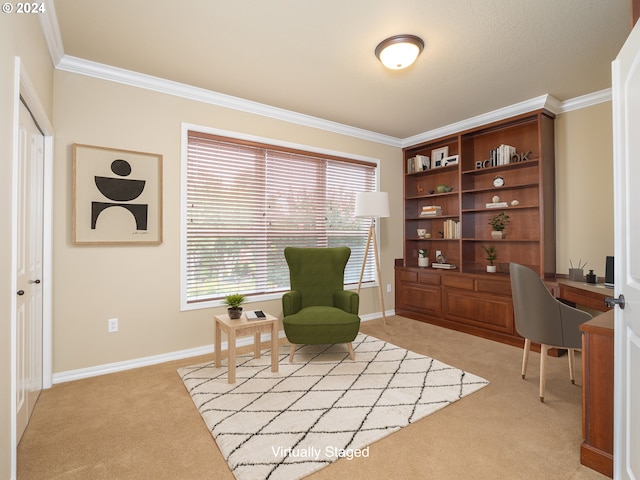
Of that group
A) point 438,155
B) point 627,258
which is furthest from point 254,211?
point 627,258

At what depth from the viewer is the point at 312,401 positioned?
2.37m

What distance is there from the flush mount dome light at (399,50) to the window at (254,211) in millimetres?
1672

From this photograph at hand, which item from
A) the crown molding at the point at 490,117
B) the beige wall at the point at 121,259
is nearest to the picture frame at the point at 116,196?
the beige wall at the point at 121,259

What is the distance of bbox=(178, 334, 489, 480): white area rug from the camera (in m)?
1.81

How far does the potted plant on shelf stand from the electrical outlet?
13.4 ft

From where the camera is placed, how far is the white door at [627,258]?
4.42ft

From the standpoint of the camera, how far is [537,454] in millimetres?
1812

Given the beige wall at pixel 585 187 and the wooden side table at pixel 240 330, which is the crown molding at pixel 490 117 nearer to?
the beige wall at pixel 585 187

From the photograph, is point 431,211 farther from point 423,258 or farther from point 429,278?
point 429,278

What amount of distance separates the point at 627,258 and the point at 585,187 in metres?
2.59

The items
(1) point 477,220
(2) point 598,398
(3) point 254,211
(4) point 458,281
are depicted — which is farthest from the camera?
(1) point 477,220

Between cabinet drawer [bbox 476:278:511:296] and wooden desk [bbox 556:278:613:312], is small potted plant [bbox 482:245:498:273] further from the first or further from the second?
wooden desk [bbox 556:278:613:312]

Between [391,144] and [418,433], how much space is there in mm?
3946

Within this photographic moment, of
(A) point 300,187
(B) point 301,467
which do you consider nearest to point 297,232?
(A) point 300,187
